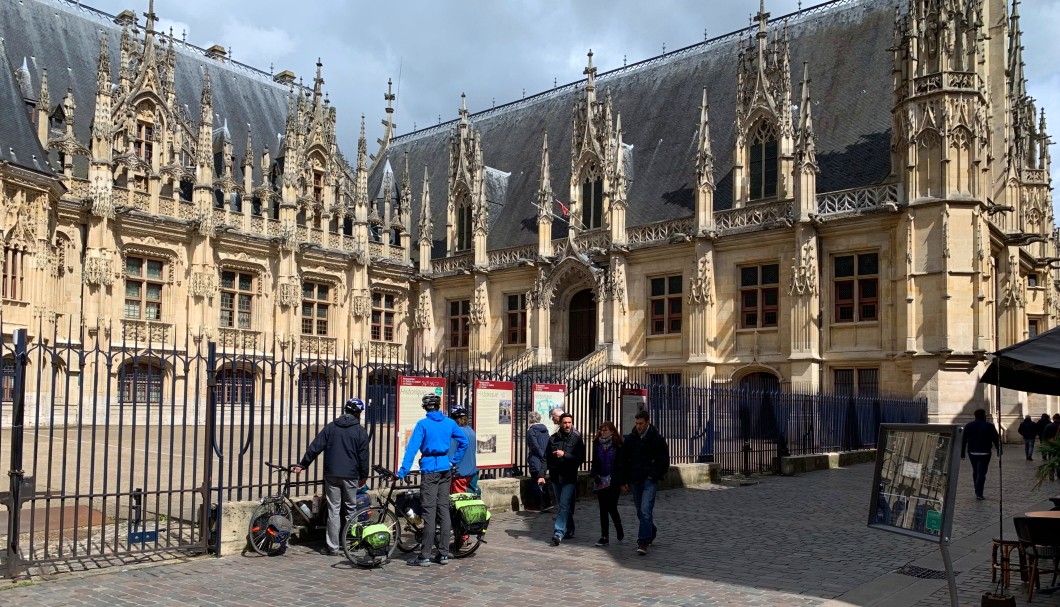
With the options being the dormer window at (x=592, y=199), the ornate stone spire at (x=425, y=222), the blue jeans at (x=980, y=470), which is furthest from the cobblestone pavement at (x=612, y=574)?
the ornate stone spire at (x=425, y=222)

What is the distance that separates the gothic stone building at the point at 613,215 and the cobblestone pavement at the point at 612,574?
50.2 ft

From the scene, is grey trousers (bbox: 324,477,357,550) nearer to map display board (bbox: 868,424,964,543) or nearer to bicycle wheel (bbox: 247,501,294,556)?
bicycle wheel (bbox: 247,501,294,556)

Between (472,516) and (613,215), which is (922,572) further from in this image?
(613,215)

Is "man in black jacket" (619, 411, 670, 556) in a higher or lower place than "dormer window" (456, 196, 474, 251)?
lower

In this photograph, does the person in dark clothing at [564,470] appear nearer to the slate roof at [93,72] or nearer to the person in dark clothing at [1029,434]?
the person in dark clothing at [1029,434]

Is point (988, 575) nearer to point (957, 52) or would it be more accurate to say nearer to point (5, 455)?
point (5, 455)

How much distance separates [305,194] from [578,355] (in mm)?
11920

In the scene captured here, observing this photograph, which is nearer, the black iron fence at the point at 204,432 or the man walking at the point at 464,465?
the black iron fence at the point at 204,432

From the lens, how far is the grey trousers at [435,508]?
892 cm

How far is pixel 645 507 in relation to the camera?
385 inches

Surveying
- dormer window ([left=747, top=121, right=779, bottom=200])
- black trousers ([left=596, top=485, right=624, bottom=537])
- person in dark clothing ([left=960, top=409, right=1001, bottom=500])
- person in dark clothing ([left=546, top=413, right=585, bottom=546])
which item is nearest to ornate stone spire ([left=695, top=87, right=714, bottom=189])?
dormer window ([left=747, top=121, right=779, bottom=200])

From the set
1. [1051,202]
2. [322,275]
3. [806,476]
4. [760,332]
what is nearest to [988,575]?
[806,476]

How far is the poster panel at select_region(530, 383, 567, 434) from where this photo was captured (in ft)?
43.8

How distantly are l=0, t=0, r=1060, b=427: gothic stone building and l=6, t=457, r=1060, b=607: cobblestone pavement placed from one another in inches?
602
